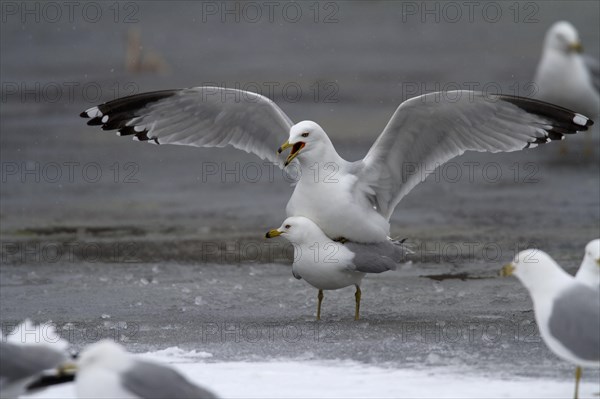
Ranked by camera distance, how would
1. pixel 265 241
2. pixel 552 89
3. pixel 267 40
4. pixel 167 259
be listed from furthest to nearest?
pixel 267 40, pixel 552 89, pixel 265 241, pixel 167 259

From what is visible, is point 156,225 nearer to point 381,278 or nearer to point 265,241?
point 265,241

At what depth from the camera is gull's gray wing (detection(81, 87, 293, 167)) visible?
6754mm

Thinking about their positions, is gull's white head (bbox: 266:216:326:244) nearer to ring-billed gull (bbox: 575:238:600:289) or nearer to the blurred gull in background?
ring-billed gull (bbox: 575:238:600:289)

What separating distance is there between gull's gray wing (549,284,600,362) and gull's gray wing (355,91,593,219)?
2.34 metres

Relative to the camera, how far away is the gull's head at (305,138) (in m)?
6.11

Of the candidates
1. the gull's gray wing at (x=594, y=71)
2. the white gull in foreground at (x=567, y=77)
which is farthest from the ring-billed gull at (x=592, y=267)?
the gull's gray wing at (x=594, y=71)

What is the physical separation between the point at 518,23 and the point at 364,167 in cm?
1374

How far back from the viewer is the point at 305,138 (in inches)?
241

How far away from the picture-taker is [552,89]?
37.1 feet

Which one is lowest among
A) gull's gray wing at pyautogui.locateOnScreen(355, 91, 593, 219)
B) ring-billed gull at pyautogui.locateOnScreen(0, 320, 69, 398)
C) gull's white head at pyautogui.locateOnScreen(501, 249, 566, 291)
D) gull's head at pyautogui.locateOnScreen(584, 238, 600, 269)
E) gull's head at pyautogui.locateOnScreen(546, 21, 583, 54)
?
ring-billed gull at pyautogui.locateOnScreen(0, 320, 69, 398)

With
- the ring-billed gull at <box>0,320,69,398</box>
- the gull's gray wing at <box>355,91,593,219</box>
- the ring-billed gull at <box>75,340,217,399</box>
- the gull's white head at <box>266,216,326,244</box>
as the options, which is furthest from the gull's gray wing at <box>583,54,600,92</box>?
the ring-billed gull at <box>75,340,217,399</box>

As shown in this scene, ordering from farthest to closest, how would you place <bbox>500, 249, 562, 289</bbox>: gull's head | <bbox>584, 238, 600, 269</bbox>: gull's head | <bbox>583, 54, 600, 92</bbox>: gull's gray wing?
<bbox>583, 54, 600, 92</bbox>: gull's gray wing, <bbox>584, 238, 600, 269</bbox>: gull's head, <bbox>500, 249, 562, 289</bbox>: gull's head

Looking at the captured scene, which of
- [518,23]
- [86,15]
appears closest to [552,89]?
[518,23]

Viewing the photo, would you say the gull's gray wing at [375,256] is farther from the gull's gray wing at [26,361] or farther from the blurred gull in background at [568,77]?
the blurred gull in background at [568,77]
